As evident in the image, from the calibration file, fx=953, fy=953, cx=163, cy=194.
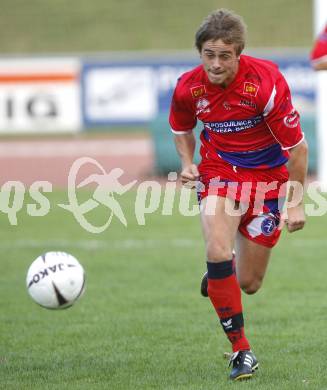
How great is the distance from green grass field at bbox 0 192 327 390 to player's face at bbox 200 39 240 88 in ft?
5.58

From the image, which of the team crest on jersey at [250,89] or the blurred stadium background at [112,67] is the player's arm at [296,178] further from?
the blurred stadium background at [112,67]

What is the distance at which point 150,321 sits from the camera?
7.11m

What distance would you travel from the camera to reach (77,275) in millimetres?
6102

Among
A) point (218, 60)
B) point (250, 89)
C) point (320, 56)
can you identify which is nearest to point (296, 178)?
point (250, 89)

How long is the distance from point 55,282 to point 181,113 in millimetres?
1313

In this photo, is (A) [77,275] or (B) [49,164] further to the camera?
(B) [49,164]

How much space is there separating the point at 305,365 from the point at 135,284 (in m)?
3.32

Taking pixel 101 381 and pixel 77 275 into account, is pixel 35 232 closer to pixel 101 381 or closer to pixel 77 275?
pixel 77 275

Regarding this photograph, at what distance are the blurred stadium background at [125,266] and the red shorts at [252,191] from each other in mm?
798

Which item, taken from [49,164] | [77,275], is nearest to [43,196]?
[49,164]

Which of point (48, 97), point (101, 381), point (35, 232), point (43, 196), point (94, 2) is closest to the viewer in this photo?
point (101, 381)

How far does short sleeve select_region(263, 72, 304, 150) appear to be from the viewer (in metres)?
5.38

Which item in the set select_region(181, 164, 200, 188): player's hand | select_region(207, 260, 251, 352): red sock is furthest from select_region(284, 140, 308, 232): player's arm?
select_region(181, 164, 200, 188): player's hand

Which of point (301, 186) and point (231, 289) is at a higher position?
point (301, 186)
